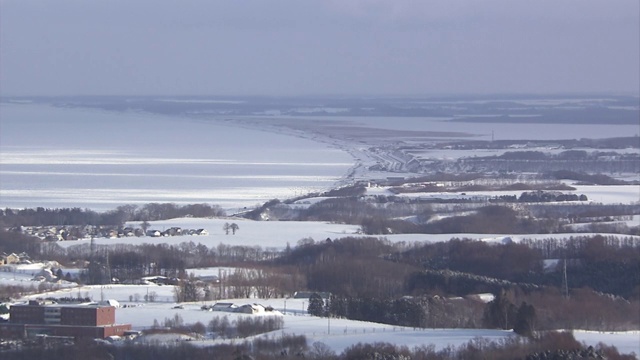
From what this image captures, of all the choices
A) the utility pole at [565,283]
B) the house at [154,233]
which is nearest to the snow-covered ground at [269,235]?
the house at [154,233]

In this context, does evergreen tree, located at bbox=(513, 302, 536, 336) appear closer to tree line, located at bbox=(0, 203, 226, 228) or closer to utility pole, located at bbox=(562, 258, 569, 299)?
utility pole, located at bbox=(562, 258, 569, 299)

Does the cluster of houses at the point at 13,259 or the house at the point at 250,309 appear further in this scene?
the cluster of houses at the point at 13,259

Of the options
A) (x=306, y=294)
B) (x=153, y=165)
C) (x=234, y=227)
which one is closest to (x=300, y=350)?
(x=306, y=294)

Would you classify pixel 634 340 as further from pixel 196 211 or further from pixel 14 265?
pixel 196 211

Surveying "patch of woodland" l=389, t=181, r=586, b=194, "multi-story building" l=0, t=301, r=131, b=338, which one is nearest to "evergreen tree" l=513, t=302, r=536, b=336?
"multi-story building" l=0, t=301, r=131, b=338

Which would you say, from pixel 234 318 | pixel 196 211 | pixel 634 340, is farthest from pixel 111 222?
pixel 634 340

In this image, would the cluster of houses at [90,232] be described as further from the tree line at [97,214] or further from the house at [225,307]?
the house at [225,307]
